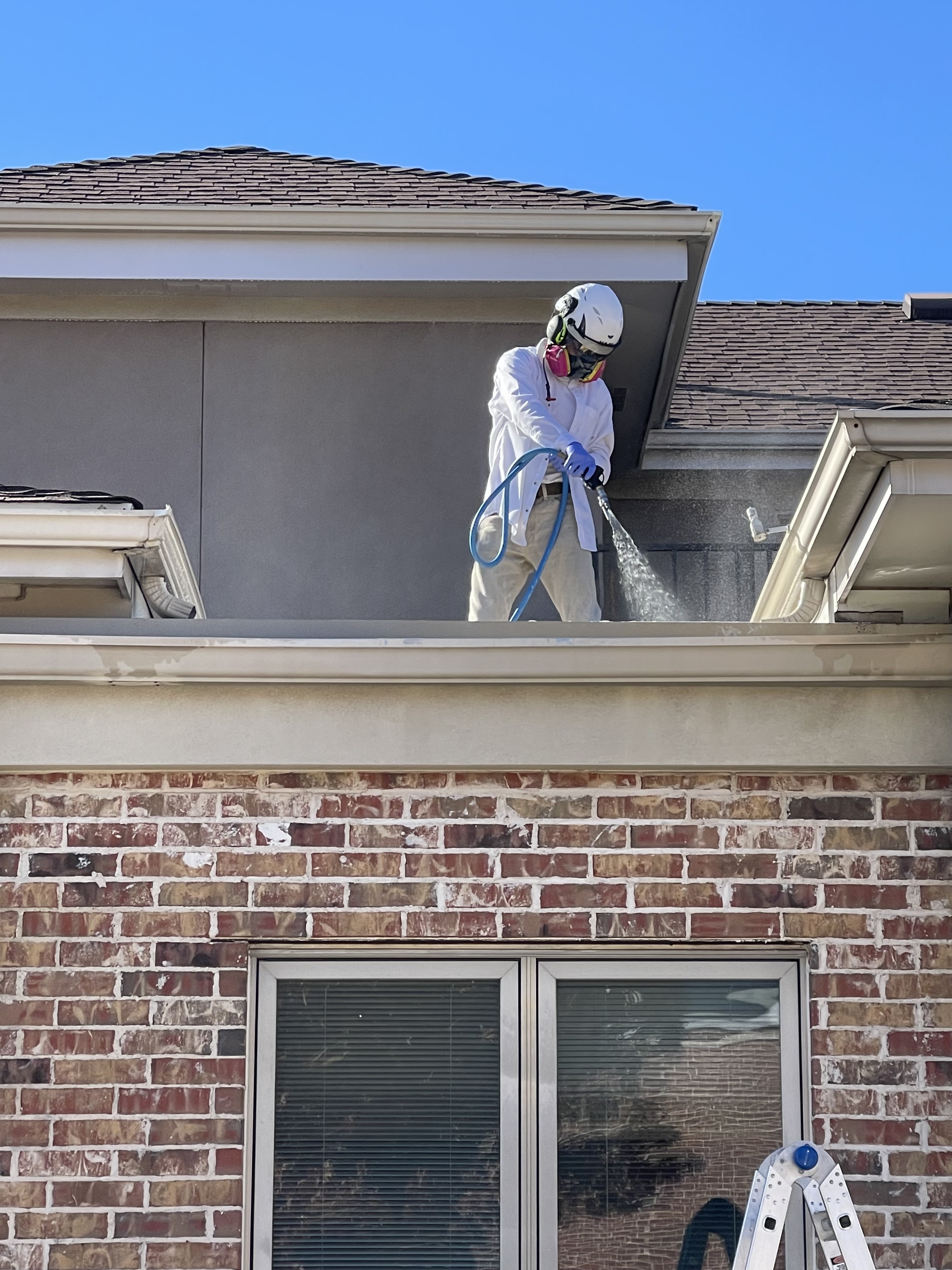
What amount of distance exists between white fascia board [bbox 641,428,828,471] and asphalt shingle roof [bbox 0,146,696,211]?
1.34 meters

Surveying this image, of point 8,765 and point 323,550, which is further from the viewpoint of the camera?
point 323,550

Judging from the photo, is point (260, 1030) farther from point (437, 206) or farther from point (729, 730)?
point (437, 206)

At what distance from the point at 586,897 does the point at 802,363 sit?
619 cm

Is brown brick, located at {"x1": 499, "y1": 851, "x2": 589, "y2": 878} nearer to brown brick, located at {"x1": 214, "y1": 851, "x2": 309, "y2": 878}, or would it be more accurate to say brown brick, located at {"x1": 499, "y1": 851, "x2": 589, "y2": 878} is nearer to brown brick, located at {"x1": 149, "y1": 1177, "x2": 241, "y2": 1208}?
brown brick, located at {"x1": 214, "y1": 851, "x2": 309, "y2": 878}

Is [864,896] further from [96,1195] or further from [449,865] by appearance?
[96,1195]

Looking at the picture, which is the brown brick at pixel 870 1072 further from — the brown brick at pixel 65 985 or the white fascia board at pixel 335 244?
the white fascia board at pixel 335 244

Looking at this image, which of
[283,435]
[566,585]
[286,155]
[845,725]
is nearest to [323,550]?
[283,435]

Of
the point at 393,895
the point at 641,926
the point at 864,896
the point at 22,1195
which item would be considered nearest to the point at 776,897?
the point at 864,896

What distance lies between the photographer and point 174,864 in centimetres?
489

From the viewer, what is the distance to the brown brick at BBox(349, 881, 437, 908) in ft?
15.9

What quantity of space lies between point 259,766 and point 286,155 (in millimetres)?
5705

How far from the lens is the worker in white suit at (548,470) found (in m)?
6.44

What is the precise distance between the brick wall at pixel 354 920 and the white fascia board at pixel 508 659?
297 millimetres

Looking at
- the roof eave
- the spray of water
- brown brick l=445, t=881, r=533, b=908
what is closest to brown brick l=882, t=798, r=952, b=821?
brown brick l=445, t=881, r=533, b=908
